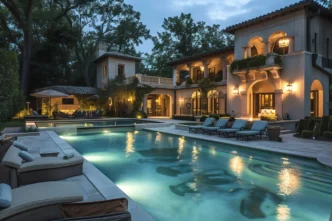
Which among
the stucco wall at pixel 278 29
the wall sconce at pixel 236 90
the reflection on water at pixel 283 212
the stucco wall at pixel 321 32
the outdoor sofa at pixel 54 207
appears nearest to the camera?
the outdoor sofa at pixel 54 207

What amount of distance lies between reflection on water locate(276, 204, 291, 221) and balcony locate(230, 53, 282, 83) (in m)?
12.8

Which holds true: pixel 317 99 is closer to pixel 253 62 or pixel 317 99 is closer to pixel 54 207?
pixel 253 62

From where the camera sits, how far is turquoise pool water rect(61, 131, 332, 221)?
15.7 feet

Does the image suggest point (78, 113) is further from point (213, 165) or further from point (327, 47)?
→ point (327, 47)

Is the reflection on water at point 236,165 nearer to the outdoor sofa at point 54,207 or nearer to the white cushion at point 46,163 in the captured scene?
the white cushion at point 46,163

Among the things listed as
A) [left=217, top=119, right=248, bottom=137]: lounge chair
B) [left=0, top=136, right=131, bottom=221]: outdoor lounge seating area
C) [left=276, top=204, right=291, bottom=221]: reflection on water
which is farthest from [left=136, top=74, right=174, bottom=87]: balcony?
[left=276, top=204, right=291, bottom=221]: reflection on water

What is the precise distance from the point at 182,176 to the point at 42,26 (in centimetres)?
3397

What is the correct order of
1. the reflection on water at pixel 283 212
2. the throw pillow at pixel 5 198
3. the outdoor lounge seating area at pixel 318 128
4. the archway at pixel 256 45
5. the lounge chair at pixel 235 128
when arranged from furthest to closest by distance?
the archway at pixel 256 45
the lounge chair at pixel 235 128
the outdoor lounge seating area at pixel 318 128
the reflection on water at pixel 283 212
the throw pillow at pixel 5 198

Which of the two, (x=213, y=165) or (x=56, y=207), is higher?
(x=56, y=207)

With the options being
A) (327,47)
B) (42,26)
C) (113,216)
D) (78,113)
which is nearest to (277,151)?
(113,216)

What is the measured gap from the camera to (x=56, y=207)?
9.45 ft

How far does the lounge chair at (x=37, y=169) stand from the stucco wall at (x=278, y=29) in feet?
51.1

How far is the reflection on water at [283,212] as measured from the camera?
177 inches

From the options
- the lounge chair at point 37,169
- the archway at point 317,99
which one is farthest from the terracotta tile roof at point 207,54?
the lounge chair at point 37,169
